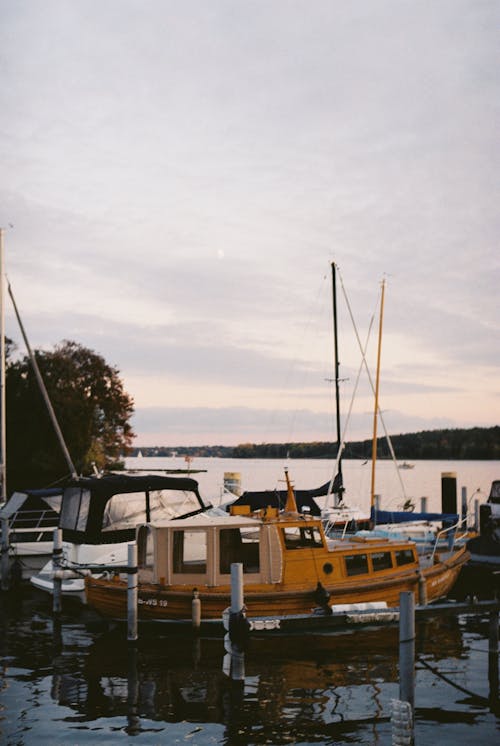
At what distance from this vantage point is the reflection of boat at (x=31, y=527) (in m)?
22.8

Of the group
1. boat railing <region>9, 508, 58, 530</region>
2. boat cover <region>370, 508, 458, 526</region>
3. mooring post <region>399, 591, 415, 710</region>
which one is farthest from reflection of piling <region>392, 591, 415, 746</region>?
boat cover <region>370, 508, 458, 526</region>

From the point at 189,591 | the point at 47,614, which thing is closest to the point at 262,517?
the point at 189,591

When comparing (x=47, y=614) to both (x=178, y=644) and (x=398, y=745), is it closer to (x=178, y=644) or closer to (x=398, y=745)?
(x=178, y=644)

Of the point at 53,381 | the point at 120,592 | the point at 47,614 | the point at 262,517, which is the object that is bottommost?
the point at 47,614

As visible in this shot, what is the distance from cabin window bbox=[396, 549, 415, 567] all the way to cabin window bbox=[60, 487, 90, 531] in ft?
27.8

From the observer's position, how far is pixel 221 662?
14305 millimetres

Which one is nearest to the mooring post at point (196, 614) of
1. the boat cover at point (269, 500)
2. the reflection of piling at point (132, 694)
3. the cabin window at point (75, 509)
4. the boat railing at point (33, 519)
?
the reflection of piling at point (132, 694)

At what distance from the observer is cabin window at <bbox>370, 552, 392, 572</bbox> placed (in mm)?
16859

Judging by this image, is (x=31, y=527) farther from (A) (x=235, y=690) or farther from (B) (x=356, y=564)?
(A) (x=235, y=690)

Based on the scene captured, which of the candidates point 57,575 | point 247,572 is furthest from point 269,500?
point 247,572

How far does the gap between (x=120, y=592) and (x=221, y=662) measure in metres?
2.88

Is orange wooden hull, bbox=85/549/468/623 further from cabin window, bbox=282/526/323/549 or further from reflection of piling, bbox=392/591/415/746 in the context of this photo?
reflection of piling, bbox=392/591/415/746

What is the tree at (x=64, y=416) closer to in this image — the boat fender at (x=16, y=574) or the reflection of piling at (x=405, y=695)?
the boat fender at (x=16, y=574)

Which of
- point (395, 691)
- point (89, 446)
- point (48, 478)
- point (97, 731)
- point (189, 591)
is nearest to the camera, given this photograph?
point (97, 731)
